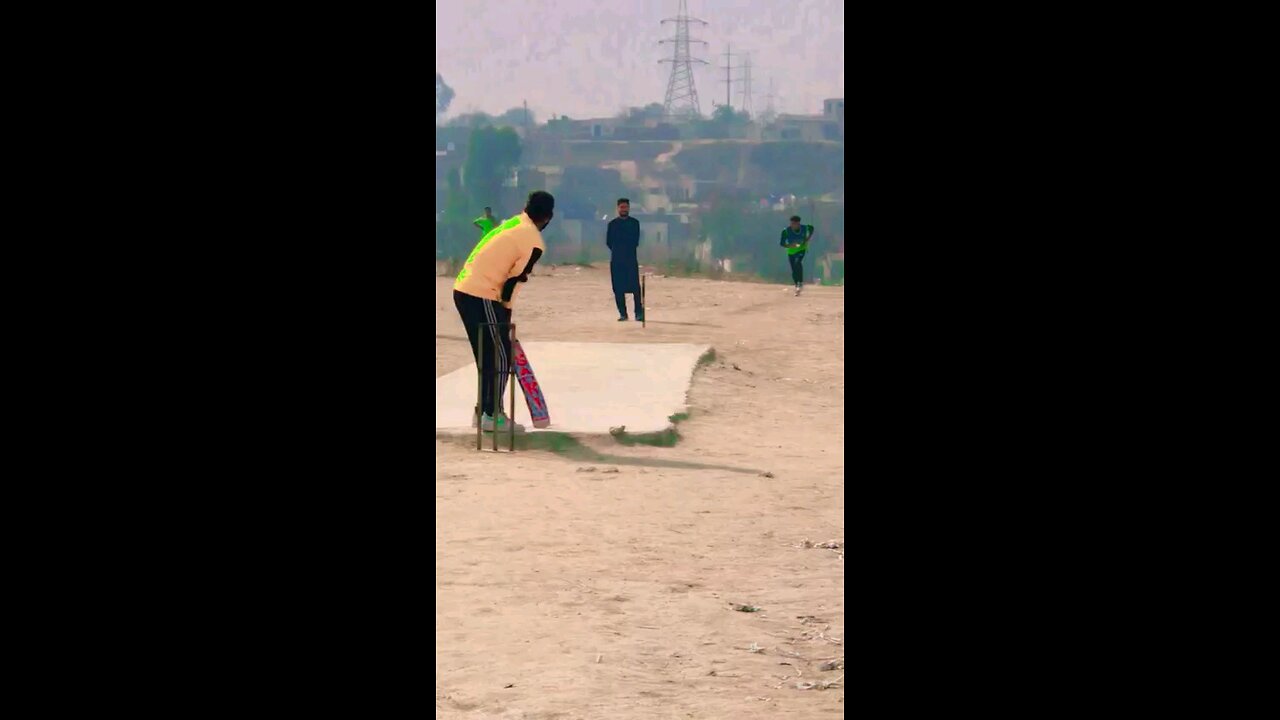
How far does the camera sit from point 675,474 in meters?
8.73

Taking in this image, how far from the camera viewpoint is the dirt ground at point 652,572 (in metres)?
4.76

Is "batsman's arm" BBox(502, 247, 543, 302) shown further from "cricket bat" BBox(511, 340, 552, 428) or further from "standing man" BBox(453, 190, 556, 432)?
"cricket bat" BBox(511, 340, 552, 428)

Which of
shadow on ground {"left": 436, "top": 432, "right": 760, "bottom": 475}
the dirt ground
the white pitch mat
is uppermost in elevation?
the white pitch mat

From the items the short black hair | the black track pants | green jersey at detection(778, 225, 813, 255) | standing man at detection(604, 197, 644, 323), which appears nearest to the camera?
the short black hair

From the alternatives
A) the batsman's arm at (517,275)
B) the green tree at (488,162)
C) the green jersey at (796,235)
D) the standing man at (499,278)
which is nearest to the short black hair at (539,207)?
the standing man at (499,278)

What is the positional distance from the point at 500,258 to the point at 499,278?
0.46ft

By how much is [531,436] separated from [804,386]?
182 inches

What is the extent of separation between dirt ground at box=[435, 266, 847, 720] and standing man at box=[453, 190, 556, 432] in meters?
0.62

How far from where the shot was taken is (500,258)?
893cm

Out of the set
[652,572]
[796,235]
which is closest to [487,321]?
[652,572]

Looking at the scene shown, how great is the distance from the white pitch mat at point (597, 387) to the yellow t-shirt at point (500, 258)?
1069 millimetres

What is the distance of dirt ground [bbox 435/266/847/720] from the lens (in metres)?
4.76

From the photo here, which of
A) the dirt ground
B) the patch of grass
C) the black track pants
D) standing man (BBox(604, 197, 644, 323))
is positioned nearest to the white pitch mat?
the patch of grass
